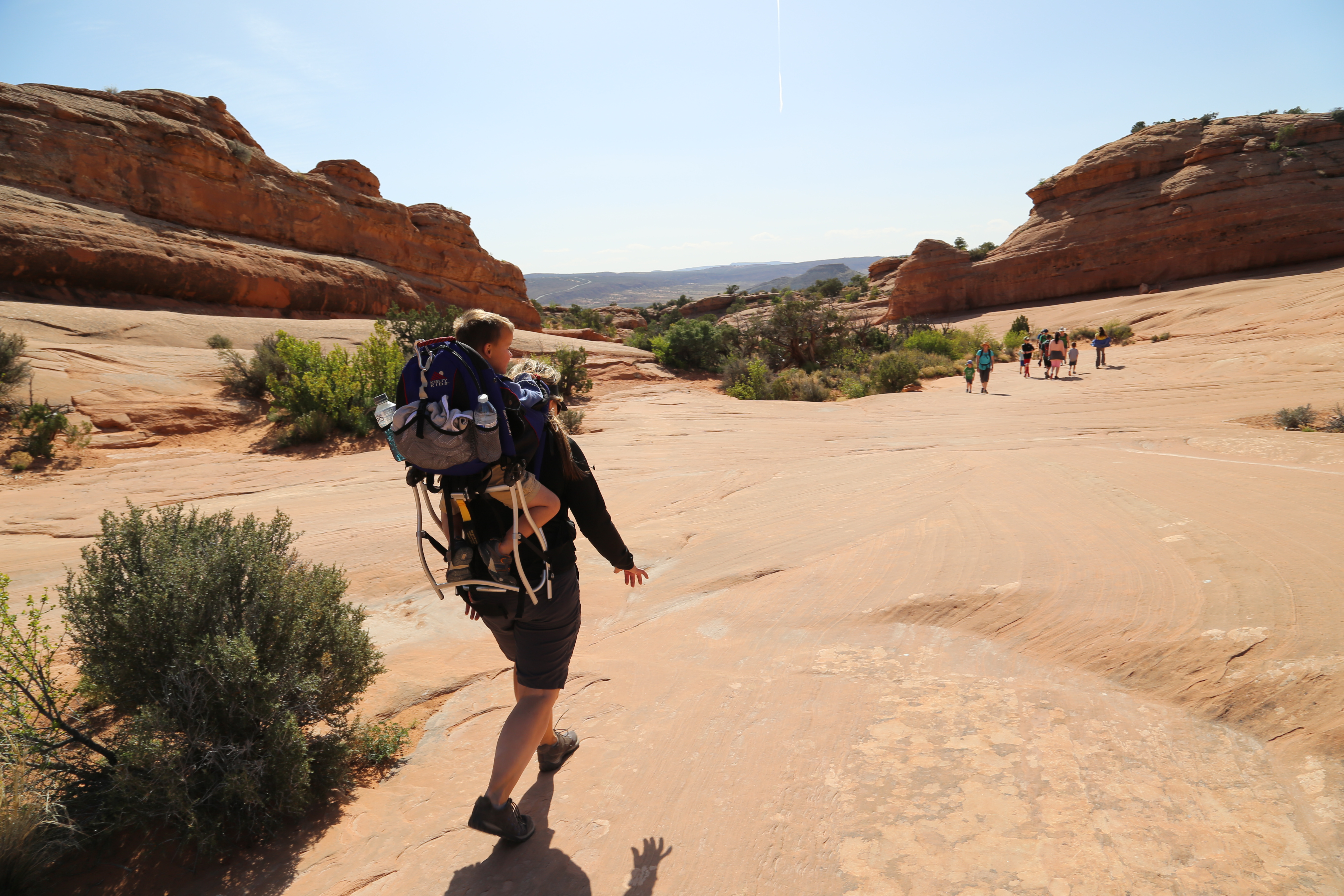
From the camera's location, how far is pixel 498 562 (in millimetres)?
2195

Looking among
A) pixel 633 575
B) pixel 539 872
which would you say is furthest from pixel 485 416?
pixel 539 872

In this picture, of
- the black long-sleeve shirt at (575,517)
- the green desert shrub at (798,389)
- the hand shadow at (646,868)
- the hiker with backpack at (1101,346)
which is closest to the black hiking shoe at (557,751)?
the hand shadow at (646,868)

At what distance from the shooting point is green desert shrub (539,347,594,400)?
53.1 feet

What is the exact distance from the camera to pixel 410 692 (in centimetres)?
344

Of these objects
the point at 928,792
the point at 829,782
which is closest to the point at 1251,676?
the point at 928,792

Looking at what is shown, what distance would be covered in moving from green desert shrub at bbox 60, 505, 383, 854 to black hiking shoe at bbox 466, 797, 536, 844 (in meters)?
0.71

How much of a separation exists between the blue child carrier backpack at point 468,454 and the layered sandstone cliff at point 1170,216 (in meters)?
42.5

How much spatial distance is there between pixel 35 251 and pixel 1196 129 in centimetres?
5155

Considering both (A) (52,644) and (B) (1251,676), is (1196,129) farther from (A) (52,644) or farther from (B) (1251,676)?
(A) (52,644)

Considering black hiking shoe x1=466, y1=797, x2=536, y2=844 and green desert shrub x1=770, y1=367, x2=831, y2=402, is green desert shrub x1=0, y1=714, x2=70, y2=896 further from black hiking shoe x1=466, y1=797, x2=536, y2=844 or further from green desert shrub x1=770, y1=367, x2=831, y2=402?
green desert shrub x1=770, y1=367, x2=831, y2=402

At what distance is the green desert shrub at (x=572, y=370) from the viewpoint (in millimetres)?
16172

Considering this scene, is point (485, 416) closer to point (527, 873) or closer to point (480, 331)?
point (480, 331)

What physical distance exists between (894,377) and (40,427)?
18199mm

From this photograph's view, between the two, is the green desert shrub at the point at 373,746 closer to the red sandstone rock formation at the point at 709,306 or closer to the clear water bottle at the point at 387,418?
the clear water bottle at the point at 387,418
